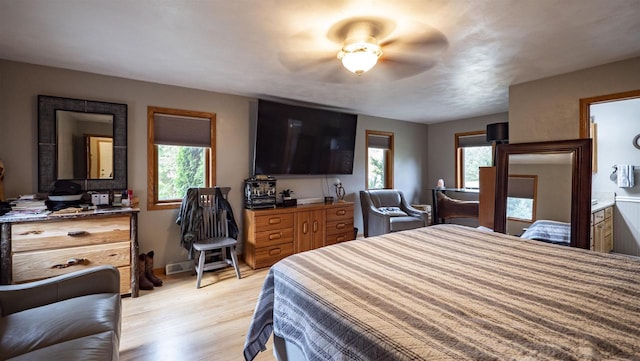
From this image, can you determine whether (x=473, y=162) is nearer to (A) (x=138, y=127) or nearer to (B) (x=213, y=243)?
(B) (x=213, y=243)

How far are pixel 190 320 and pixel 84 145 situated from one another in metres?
2.19

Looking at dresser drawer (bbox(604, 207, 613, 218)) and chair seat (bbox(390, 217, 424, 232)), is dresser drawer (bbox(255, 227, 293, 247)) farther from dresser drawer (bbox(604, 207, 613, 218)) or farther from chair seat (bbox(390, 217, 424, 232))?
dresser drawer (bbox(604, 207, 613, 218))

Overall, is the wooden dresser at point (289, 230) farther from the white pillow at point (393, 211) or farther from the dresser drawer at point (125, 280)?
the dresser drawer at point (125, 280)

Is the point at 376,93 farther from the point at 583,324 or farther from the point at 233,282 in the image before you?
the point at 583,324

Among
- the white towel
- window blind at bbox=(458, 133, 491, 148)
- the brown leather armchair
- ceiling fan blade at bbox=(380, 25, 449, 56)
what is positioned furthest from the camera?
window blind at bbox=(458, 133, 491, 148)

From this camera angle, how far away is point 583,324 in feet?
3.29

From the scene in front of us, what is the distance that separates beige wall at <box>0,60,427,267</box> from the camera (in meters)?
2.71

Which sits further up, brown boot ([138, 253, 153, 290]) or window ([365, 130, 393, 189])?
window ([365, 130, 393, 189])

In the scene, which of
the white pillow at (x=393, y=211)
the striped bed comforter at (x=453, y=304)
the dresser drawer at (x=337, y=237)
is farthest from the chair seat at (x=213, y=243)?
the white pillow at (x=393, y=211)

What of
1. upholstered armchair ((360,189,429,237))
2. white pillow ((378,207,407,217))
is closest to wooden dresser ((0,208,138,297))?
upholstered armchair ((360,189,429,237))

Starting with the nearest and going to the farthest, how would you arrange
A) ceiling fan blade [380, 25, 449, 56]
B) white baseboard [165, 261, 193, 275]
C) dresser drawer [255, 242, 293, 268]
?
1. ceiling fan blade [380, 25, 449, 56]
2. white baseboard [165, 261, 193, 275]
3. dresser drawer [255, 242, 293, 268]

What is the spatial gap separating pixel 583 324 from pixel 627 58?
3.00 meters

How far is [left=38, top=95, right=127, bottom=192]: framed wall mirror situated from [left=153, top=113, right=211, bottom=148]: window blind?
34cm

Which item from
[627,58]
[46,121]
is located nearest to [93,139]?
[46,121]
